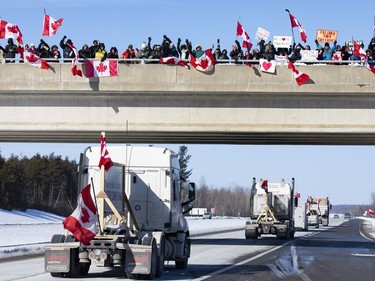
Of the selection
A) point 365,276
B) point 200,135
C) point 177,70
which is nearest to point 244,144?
point 200,135

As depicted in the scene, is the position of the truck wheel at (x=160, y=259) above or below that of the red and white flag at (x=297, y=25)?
below

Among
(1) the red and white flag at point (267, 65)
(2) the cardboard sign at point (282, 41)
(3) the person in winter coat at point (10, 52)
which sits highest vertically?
(2) the cardboard sign at point (282, 41)

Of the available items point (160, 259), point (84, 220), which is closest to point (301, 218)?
point (160, 259)

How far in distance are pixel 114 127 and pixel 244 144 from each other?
7699 millimetres

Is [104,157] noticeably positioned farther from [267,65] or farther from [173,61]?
[267,65]

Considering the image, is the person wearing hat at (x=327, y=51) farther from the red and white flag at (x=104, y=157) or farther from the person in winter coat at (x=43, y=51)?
the red and white flag at (x=104, y=157)

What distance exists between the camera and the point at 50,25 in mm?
35844

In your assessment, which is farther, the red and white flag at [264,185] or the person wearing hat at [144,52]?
the red and white flag at [264,185]

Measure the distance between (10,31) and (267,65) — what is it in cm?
1038

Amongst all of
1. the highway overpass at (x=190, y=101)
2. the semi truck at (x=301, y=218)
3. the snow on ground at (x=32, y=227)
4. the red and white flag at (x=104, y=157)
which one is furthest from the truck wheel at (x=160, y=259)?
the semi truck at (x=301, y=218)

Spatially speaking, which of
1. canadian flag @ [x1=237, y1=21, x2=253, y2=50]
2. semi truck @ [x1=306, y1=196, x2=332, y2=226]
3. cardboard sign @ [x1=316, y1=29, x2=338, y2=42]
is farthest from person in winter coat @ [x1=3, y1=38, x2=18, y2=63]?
semi truck @ [x1=306, y1=196, x2=332, y2=226]

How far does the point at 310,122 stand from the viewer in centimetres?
3494

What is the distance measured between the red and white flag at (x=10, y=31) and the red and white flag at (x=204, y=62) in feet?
23.2

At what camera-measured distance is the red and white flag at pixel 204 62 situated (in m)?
34.6
